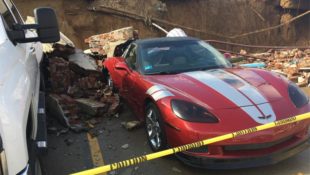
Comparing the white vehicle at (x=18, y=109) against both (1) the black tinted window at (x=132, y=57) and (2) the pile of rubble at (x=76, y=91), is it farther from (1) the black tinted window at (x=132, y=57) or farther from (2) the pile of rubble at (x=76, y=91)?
(2) the pile of rubble at (x=76, y=91)

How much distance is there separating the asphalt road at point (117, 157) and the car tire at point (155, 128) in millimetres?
229

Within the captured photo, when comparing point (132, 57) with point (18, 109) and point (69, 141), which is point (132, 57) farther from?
point (18, 109)

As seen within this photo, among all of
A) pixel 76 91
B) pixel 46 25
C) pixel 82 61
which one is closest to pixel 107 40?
pixel 82 61

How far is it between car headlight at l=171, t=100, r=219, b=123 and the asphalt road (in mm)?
656

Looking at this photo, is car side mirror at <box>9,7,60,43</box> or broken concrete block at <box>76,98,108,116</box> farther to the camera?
broken concrete block at <box>76,98,108,116</box>

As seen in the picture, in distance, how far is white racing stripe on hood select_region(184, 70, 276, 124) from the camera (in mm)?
4156

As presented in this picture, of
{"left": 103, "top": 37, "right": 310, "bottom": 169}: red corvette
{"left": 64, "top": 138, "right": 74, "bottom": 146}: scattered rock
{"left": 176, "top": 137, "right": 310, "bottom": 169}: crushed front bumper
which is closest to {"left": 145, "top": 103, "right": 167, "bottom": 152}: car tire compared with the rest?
{"left": 103, "top": 37, "right": 310, "bottom": 169}: red corvette

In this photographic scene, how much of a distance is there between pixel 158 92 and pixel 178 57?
120 cm

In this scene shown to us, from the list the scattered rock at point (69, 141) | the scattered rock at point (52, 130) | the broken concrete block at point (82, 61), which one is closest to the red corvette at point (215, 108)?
the scattered rock at point (69, 141)

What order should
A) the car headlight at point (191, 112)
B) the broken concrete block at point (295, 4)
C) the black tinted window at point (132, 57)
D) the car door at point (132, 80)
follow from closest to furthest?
the car headlight at point (191, 112) → the car door at point (132, 80) → the black tinted window at point (132, 57) → the broken concrete block at point (295, 4)

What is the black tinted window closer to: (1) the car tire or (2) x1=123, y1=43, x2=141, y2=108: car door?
(2) x1=123, y1=43, x2=141, y2=108: car door

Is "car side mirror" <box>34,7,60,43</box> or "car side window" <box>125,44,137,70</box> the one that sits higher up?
"car side mirror" <box>34,7,60,43</box>

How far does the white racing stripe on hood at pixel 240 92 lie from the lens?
13.6ft

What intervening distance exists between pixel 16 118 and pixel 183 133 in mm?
1991
